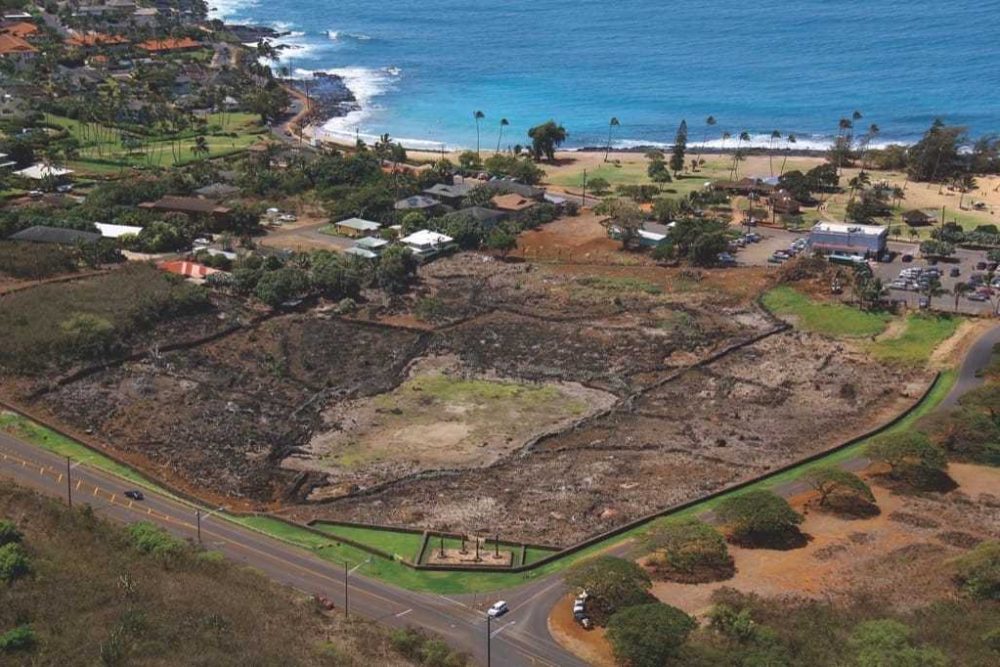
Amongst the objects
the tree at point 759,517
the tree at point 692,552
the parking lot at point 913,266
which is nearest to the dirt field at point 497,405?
the tree at point 759,517

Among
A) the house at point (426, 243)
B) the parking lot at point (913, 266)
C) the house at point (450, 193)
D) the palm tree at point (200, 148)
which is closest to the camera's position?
the parking lot at point (913, 266)

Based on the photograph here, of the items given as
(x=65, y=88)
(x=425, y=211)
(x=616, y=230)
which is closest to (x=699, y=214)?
(x=616, y=230)

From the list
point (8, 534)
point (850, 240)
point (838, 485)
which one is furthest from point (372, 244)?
point (8, 534)

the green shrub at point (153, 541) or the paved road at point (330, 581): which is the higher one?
the green shrub at point (153, 541)

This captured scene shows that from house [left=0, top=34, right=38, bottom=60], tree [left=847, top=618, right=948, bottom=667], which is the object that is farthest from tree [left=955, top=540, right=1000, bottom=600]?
house [left=0, top=34, right=38, bottom=60]

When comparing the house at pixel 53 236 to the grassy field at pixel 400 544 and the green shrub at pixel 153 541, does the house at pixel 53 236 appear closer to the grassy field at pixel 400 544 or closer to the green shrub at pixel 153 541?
the grassy field at pixel 400 544

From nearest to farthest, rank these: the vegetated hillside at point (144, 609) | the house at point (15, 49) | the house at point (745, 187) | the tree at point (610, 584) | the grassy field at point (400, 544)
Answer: the vegetated hillside at point (144, 609)
the tree at point (610, 584)
the grassy field at point (400, 544)
the house at point (745, 187)
the house at point (15, 49)

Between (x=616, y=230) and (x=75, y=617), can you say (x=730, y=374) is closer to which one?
(x=616, y=230)
